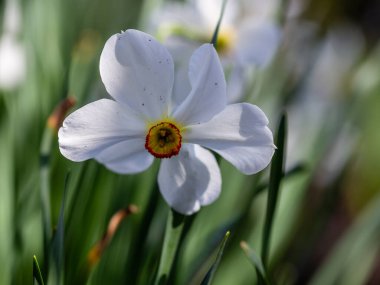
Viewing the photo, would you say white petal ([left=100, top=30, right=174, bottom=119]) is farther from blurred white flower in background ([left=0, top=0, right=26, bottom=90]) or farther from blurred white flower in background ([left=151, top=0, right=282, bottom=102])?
blurred white flower in background ([left=0, top=0, right=26, bottom=90])

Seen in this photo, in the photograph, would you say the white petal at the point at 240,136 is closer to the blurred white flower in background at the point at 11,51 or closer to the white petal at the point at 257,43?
the white petal at the point at 257,43

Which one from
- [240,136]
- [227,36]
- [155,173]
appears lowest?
[155,173]

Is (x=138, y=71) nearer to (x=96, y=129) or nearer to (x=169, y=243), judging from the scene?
(x=96, y=129)

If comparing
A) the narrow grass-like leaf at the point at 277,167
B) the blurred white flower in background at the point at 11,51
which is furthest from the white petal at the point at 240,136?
the blurred white flower in background at the point at 11,51

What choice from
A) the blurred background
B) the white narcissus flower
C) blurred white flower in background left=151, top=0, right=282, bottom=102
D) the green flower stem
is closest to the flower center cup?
the white narcissus flower

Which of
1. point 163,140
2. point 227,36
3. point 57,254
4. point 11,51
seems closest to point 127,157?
point 163,140

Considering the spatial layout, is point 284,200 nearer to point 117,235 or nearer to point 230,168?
point 230,168

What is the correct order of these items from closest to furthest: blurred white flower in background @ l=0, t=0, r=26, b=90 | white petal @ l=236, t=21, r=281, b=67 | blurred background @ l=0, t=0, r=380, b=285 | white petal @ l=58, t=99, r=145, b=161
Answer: white petal @ l=58, t=99, r=145, b=161 → blurred background @ l=0, t=0, r=380, b=285 → white petal @ l=236, t=21, r=281, b=67 → blurred white flower in background @ l=0, t=0, r=26, b=90
